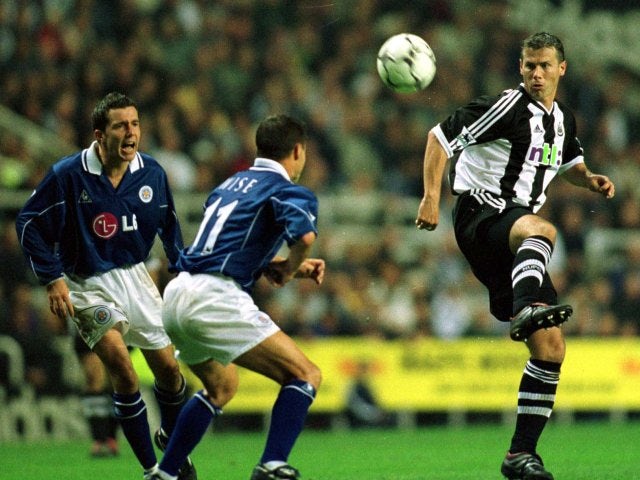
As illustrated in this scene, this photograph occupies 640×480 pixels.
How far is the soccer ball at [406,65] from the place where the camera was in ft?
25.2

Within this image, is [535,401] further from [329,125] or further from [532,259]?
[329,125]

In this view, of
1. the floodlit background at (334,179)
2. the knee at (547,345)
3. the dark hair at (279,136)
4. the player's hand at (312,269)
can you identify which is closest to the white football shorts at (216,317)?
the player's hand at (312,269)

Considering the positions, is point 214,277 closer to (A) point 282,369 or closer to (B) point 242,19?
(A) point 282,369

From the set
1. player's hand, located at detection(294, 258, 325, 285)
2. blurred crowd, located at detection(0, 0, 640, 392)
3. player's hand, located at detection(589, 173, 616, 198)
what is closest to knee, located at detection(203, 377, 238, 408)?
player's hand, located at detection(294, 258, 325, 285)

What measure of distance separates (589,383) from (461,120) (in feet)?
26.4

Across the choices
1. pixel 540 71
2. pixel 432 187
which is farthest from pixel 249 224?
pixel 540 71

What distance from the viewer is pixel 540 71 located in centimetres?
668

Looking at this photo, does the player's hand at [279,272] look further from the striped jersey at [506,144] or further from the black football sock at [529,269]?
the striped jersey at [506,144]

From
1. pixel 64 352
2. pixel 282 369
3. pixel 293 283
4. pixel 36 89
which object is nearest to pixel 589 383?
pixel 293 283

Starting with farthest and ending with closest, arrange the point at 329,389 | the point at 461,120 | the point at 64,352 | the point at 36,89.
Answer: the point at 36,89 < the point at 329,389 < the point at 64,352 < the point at 461,120

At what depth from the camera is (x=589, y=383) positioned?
1398cm

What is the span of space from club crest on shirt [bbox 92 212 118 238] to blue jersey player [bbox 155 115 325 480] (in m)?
1.29

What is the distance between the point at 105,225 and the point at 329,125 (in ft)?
31.8

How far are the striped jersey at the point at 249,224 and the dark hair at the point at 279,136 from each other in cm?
5
